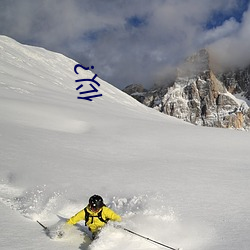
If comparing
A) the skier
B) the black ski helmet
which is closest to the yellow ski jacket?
the skier

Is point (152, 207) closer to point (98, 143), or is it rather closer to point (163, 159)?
point (163, 159)

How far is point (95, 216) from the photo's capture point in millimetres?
5801

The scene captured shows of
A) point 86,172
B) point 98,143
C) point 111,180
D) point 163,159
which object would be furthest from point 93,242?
point 98,143

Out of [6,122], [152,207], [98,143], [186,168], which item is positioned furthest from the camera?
[6,122]

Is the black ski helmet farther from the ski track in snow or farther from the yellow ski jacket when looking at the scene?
the ski track in snow

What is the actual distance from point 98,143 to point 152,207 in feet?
21.5

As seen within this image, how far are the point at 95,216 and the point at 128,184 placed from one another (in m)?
2.38

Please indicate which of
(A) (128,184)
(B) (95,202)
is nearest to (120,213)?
(B) (95,202)

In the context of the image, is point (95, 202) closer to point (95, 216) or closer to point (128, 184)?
point (95, 216)

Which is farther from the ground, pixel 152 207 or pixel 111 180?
pixel 111 180

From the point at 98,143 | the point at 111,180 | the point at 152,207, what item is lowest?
the point at 152,207

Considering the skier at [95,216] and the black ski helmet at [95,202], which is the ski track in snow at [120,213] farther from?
the black ski helmet at [95,202]

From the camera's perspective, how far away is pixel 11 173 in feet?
28.2

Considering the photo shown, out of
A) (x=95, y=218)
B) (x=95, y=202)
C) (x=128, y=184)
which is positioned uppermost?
(x=128, y=184)
